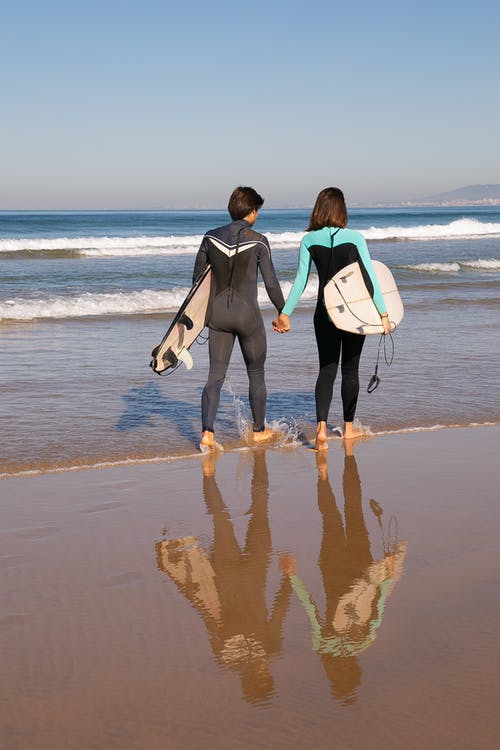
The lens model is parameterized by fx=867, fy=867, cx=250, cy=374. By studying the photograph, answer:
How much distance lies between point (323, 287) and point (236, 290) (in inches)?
23.4

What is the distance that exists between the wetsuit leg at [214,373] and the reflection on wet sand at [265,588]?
4.00 feet

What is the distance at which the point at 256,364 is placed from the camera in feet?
20.4

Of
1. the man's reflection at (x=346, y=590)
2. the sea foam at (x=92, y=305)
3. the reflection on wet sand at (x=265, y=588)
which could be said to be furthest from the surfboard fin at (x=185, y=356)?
the sea foam at (x=92, y=305)

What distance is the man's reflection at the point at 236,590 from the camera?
2915 millimetres

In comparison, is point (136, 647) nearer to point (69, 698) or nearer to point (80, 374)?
point (69, 698)

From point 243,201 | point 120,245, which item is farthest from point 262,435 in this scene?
point 120,245

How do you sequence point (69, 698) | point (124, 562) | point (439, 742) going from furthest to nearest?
point (124, 562), point (69, 698), point (439, 742)

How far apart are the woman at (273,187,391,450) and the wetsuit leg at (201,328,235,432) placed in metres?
0.38

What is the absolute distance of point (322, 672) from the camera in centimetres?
283

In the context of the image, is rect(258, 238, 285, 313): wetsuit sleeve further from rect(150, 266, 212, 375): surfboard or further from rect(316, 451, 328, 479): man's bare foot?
rect(316, 451, 328, 479): man's bare foot

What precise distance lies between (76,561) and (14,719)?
4.31ft

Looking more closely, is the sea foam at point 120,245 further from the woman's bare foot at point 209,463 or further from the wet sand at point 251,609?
the wet sand at point 251,609

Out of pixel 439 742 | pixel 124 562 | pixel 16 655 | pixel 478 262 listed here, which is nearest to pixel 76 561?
pixel 124 562

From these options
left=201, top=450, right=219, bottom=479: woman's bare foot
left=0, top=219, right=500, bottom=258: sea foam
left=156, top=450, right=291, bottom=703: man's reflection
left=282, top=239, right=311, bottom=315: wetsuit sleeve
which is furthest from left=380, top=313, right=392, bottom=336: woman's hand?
left=0, top=219, right=500, bottom=258: sea foam
